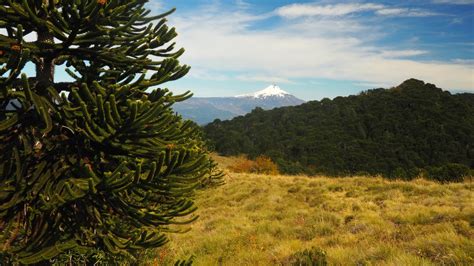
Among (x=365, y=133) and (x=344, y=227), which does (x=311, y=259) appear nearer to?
(x=344, y=227)

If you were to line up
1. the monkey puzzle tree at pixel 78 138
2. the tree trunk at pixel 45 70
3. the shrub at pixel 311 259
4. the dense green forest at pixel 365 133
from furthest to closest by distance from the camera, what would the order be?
the dense green forest at pixel 365 133 < the shrub at pixel 311 259 < the tree trunk at pixel 45 70 < the monkey puzzle tree at pixel 78 138

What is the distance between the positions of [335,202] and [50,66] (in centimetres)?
1278

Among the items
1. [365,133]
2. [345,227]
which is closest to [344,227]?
[345,227]

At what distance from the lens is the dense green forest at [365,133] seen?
72250mm

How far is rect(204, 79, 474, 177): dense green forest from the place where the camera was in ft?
237

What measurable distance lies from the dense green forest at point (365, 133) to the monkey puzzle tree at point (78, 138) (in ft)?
201

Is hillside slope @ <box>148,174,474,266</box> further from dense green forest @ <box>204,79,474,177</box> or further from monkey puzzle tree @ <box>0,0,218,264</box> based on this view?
dense green forest @ <box>204,79,474,177</box>

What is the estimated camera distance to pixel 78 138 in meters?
4.27

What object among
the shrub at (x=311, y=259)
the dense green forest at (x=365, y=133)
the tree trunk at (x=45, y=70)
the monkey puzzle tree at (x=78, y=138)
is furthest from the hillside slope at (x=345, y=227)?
the dense green forest at (x=365, y=133)

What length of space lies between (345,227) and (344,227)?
0.11 feet

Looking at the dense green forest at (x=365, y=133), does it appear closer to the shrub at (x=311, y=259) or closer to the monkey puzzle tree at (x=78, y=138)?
the shrub at (x=311, y=259)

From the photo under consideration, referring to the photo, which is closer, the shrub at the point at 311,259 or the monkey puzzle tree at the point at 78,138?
the monkey puzzle tree at the point at 78,138

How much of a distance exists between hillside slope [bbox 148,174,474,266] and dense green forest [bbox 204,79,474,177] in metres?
48.5

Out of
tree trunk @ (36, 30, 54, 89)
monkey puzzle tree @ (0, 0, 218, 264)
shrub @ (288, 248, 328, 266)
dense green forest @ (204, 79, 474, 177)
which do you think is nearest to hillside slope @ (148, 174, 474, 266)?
shrub @ (288, 248, 328, 266)
